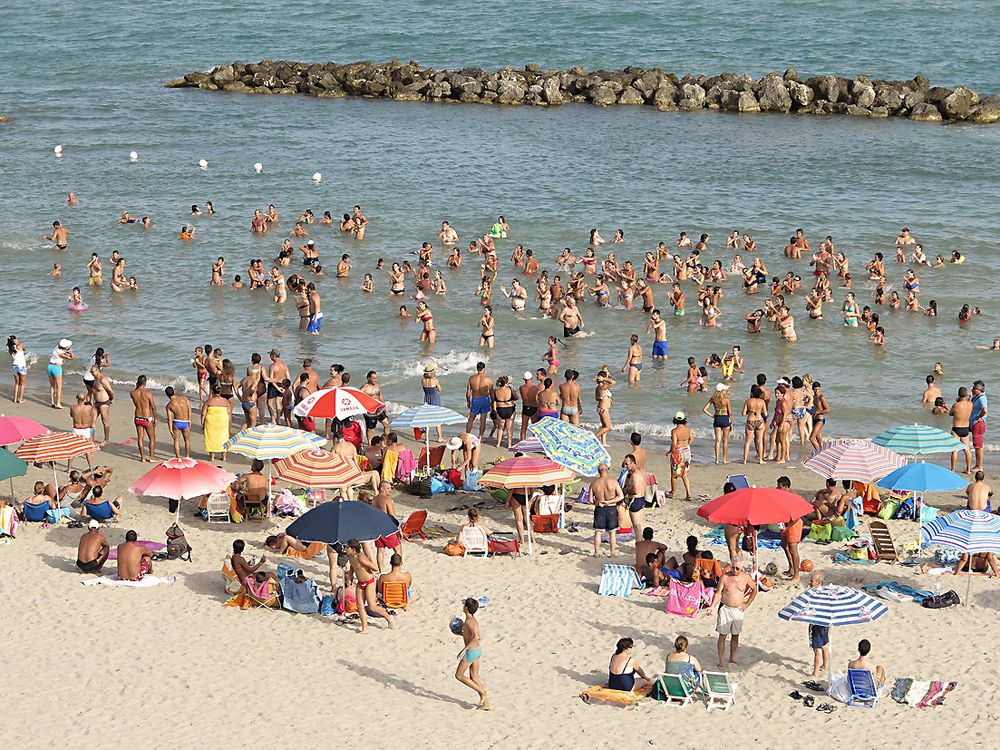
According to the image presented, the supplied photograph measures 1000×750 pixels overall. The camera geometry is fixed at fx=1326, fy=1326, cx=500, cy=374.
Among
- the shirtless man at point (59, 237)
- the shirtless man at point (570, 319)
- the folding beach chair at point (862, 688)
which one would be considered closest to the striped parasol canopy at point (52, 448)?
the folding beach chair at point (862, 688)

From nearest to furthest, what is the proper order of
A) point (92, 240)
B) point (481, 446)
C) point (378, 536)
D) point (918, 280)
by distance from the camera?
point (378, 536), point (481, 446), point (918, 280), point (92, 240)

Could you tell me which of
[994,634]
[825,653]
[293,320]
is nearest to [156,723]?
[825,653]

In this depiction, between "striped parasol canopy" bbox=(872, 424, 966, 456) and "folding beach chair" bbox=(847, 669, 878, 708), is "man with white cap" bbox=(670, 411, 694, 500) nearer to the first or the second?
"striped parasol canopy" bbox=(872, 424, 966, 456)

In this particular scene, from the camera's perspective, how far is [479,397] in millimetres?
19891

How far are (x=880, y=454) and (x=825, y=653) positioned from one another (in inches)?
160

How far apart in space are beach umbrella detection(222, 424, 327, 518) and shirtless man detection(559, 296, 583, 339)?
30.6 feet

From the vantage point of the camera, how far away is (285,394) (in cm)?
2044

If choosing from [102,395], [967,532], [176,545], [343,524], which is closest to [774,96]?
[102,395]

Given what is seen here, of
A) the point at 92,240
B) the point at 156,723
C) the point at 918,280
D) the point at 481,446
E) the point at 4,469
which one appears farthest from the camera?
the point at 92,240

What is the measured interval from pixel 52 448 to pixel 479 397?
6255mm

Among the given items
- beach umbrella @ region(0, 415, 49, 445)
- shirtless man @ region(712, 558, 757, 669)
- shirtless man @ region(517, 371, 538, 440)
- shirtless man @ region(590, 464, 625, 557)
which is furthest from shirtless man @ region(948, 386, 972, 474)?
beach umbrella @ region(0, 415, 49, 445)

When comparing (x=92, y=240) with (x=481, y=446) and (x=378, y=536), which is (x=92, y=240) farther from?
(x=378, y=536)

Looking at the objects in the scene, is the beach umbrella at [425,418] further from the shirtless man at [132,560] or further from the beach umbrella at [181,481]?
the shirtless man at [132,560]

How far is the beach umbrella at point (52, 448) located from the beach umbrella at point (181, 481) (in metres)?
1.49
